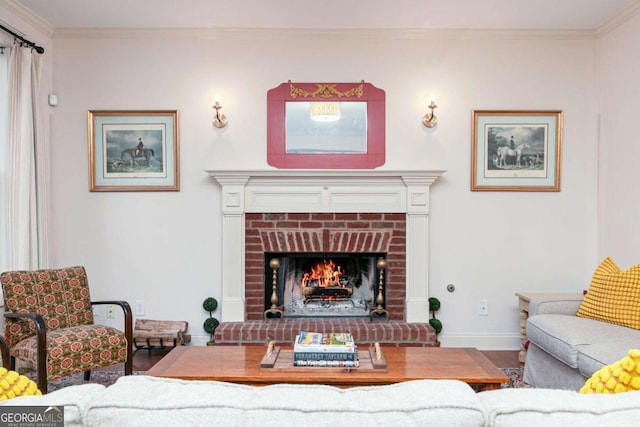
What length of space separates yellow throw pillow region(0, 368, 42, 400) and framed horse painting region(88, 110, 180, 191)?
2.96 m

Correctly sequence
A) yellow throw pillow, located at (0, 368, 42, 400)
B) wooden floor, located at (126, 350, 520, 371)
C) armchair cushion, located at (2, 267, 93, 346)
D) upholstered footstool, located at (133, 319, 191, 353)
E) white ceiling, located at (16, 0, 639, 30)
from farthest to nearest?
upholstered footstool, located at (133, 319, 191, 353), wooden floor, located at (126, 350, 520, 371), white ceiling, located at (16, 0, 639, 30), armchair cushion, located at (2, 267, 93, 346), yellow throw pillow, located at (0, 368, 42, 400)

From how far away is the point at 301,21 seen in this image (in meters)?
3.68

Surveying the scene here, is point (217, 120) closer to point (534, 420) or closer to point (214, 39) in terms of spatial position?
point (214, 39)

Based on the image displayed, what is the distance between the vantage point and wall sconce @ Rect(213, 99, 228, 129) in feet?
12.6

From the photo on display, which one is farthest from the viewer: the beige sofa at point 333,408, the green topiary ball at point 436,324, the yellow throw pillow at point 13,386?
the green topiary ball at point 436,324

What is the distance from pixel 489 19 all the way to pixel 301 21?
4.78 feet

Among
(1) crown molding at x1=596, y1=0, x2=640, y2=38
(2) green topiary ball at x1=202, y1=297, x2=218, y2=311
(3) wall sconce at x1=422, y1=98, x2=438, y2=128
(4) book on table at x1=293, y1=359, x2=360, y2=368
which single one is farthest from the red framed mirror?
(4) book on table at x1=293, y1=359, x2=360, y2=368

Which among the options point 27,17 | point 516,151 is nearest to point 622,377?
point 516,151

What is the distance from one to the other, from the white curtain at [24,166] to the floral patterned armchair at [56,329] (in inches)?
18.3

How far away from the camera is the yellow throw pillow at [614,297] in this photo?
273 cm

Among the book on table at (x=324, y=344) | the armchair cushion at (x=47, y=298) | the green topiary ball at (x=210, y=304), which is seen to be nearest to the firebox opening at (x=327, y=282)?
the green topiary ball at (x=210, y=304)

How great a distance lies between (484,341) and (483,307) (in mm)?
282

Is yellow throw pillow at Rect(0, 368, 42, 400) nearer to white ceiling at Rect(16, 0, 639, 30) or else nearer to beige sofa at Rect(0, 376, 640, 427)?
beige sofa at Rect(0, 376, 640, 427)

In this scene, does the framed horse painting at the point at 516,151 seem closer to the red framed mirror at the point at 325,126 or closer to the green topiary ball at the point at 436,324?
the red framed mirror at the point at 325,126
